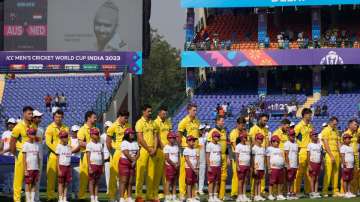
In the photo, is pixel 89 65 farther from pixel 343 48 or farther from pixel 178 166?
pixel 178 166

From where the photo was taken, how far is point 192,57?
143 ft

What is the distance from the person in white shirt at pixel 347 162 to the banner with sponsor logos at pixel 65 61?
767 inches

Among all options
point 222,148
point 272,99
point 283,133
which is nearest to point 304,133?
point 283,133

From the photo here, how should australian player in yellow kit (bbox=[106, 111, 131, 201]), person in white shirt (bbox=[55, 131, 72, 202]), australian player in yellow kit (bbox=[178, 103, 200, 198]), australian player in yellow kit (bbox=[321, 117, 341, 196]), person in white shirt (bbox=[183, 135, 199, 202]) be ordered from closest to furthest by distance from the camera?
australian player in yellow kit (bbox=[106, 111, 131, 201]) → person in white shirt (bbox=[55, 131, 72, 202]) → person in white shirt (bbox=[183, 135, 199, 202]) → australian player in yellow kit (bbox=[178, 103, 200, 198]) → australian player in yellow kit (bbox=[321, 117, 341, 196])

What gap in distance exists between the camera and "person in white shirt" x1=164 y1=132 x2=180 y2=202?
19547 mm

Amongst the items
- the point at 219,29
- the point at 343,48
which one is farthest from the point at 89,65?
the point at 343,48

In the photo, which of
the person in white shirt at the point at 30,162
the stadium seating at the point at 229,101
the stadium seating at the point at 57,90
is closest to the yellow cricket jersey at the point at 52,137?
the person in white shirt at the point at 30,162

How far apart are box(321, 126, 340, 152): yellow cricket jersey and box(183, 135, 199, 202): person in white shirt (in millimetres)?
3707

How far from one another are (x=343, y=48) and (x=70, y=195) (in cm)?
2310

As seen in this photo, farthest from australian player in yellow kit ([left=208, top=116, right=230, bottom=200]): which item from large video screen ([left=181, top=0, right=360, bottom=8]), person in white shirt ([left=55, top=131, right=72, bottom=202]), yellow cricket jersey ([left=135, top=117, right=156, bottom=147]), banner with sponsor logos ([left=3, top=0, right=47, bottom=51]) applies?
banner with sponsor logos ([left=3, top=0, right=47, bottom=51])

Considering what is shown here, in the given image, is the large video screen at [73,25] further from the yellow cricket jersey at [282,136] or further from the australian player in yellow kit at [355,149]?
the yellow cricket jersey at [282,136]

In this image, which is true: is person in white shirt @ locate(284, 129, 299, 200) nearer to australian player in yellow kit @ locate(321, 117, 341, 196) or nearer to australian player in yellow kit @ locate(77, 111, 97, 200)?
australian player in yellow kit @ locate(321, 117, 341, 196)

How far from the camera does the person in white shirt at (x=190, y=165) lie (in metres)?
19.7

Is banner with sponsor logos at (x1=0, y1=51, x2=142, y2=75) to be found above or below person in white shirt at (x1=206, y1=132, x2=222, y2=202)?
above
